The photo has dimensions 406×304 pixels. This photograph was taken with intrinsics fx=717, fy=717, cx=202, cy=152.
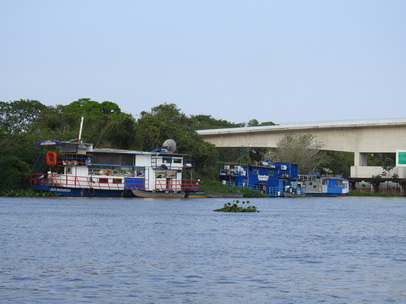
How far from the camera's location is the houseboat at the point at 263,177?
96812 millimetres

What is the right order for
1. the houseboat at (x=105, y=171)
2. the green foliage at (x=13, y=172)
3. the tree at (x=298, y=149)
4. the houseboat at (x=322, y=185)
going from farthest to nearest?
the houseboat at (x=322, y=185) < the tree at (x=298, y=149) < the houseboat at (x=105, y=171) < the green foliage at (x=13, y=172)

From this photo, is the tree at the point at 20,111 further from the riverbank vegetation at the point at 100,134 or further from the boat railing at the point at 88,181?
the boat railing at the point at 88,181

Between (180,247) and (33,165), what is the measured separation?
49573 millimetres

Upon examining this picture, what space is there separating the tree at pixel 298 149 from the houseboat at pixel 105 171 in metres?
32.7

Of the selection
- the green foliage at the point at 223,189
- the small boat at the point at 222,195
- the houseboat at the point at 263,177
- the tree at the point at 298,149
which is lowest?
the small boat at the point at 222,195

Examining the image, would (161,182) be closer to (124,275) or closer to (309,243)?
(309,243)

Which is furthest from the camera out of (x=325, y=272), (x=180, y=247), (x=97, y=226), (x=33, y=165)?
(x=33, y=165)

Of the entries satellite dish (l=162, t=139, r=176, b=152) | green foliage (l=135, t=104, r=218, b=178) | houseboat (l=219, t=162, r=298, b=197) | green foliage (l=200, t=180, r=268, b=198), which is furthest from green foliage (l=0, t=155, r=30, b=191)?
houseboat (l=219, t=162, r=298, b=197)


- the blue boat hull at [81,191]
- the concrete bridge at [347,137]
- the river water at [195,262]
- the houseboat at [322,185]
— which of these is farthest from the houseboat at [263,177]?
the river water at [195,262]

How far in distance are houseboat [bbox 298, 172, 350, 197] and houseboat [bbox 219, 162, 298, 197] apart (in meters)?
6.68

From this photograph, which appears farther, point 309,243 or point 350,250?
point 309,243

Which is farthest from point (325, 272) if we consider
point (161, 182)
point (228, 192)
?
point (228, 192)

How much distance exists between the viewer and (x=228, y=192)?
90.2 m

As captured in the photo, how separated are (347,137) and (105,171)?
147 feet
